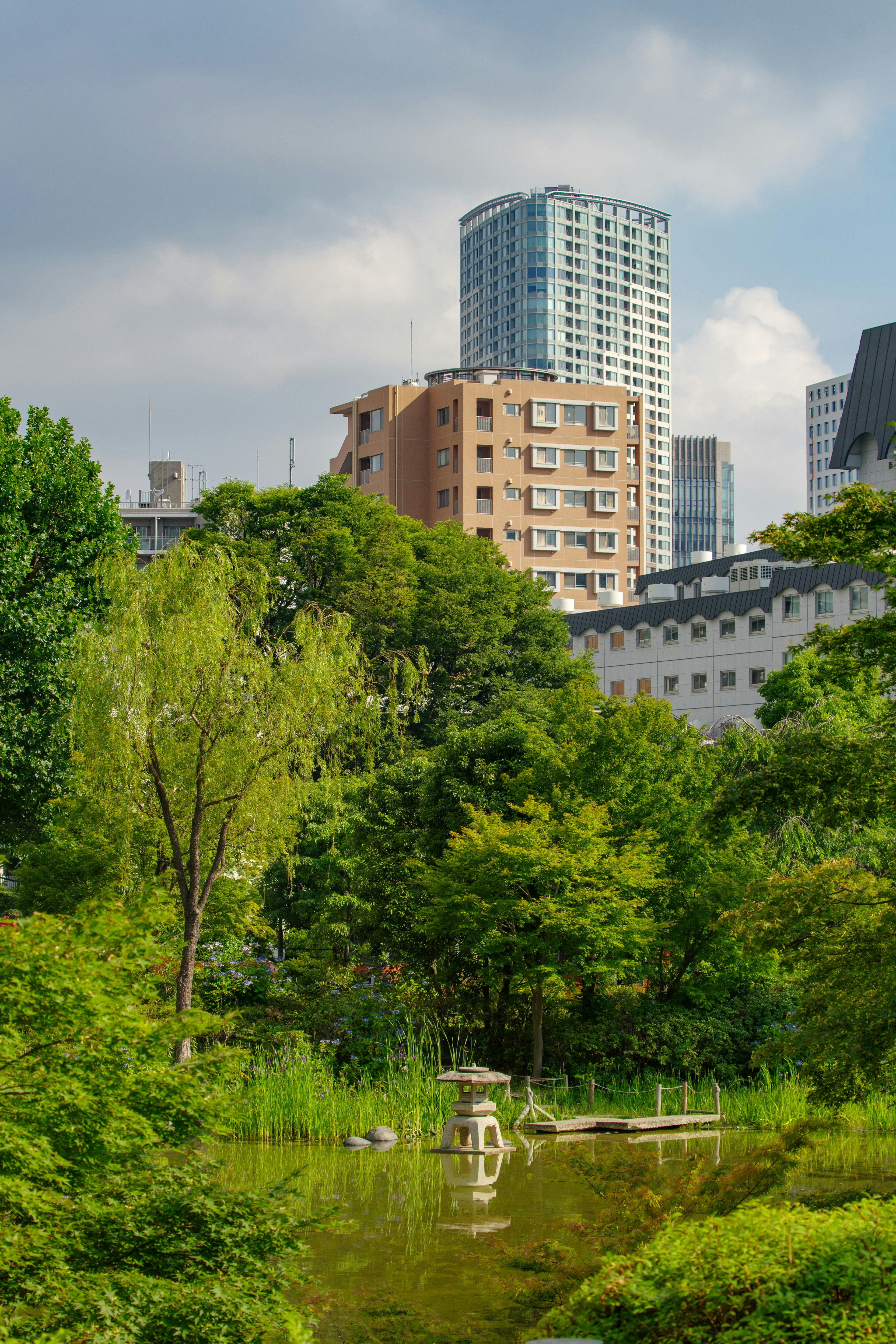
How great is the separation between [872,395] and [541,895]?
156 feet

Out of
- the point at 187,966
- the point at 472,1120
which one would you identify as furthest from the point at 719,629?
the point at 472,1120

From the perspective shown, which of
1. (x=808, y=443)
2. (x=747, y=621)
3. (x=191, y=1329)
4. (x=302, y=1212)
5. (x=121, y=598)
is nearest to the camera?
(x=191, y=1329)

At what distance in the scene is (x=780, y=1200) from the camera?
11.5m

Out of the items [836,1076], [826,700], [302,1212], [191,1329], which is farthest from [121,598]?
[826,700]

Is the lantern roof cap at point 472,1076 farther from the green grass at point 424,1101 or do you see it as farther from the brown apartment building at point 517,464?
the brown apartment building at point 517,464

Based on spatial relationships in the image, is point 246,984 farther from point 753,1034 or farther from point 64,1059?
point 64,1059

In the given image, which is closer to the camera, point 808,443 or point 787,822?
point 787,822

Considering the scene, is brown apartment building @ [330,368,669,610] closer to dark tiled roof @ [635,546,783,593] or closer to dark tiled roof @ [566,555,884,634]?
dark tiled roof @ [635,546,783,593]

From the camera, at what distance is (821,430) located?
193 m

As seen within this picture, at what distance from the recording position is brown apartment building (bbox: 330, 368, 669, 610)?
84.6m

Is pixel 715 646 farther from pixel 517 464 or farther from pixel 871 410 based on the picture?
pixel 517 464

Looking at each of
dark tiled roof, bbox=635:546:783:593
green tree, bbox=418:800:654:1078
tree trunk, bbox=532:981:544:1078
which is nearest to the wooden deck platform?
tree trunk, bbox=532:981:544:1078

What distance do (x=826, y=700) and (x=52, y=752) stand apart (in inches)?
855

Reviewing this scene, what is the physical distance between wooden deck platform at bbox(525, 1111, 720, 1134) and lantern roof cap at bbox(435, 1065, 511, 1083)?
139 cm
